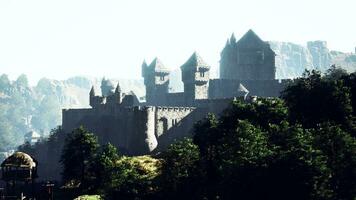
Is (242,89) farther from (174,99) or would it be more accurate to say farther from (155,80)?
(155,80)

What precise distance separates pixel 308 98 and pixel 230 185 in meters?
19.9

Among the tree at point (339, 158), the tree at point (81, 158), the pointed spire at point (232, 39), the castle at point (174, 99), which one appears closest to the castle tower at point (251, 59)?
the castle at point (174, 99)

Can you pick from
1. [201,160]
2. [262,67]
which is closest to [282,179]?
[201,160]

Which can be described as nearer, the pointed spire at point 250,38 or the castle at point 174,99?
the castle at point 174,99

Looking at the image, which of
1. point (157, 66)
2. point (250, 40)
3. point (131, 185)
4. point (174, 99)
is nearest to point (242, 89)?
point (174, 99)

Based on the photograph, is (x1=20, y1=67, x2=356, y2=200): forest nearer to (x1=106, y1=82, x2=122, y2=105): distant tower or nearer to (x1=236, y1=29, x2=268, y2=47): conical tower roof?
(x1=106, y1=82, x2=122, y2=105): distant tower

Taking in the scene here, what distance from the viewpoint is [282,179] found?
167 feet

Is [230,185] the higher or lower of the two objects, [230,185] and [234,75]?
the lower

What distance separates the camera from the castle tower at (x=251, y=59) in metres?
139

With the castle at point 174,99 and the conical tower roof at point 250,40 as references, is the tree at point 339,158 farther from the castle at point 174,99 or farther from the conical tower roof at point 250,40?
the conical tower roof at point 250,40

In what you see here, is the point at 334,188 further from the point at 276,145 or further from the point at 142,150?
the point at 142,150

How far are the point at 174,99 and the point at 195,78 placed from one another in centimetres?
676

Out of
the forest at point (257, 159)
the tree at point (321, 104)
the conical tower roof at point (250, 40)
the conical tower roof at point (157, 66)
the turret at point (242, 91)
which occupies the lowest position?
the forest at point (257, 159)

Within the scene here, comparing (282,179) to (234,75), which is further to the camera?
(234,75)
